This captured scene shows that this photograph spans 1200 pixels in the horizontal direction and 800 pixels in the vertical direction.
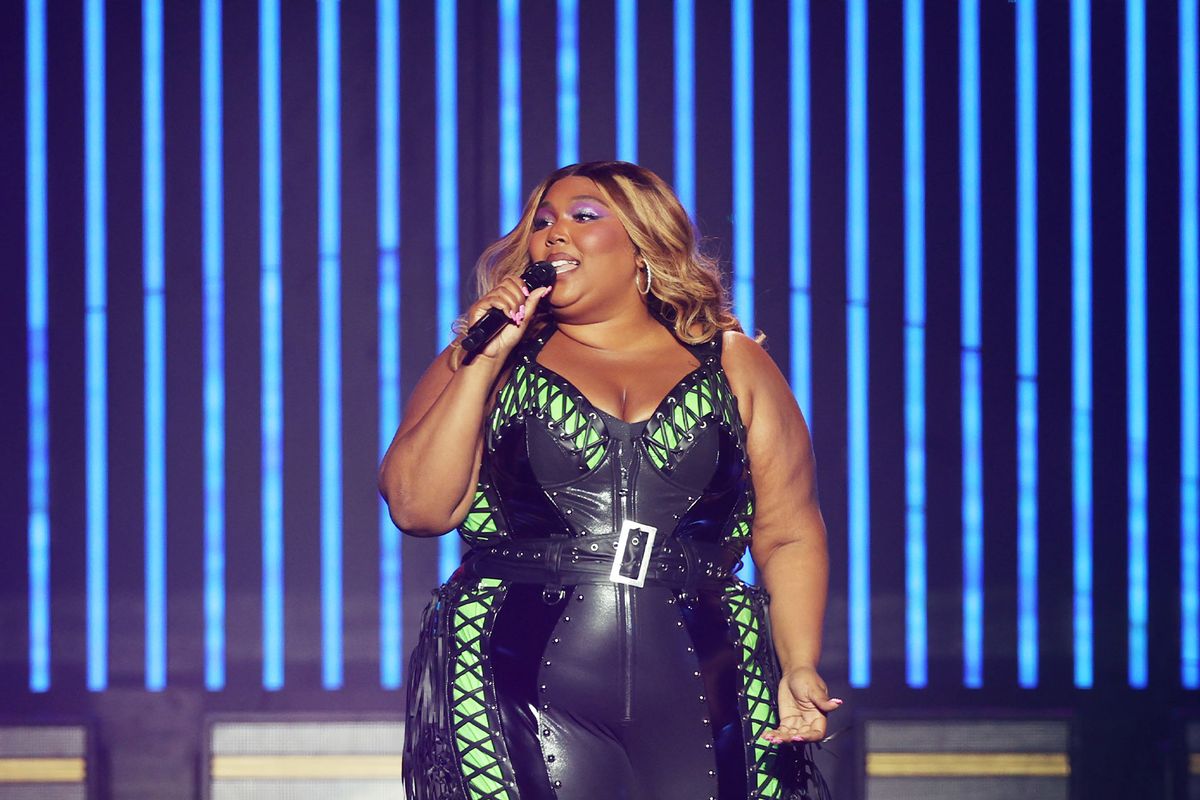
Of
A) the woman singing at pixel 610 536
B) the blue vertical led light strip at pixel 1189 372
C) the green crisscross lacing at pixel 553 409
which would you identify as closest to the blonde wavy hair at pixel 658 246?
the woman singing at pixel 610 536

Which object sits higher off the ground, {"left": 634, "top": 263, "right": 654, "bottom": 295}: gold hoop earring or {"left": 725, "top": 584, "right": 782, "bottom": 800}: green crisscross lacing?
{"left": 634, "top": 263, "right": 654, "bottom": 295}: gold hoop earring

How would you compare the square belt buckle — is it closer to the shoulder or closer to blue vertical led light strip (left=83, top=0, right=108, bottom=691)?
the shoulder

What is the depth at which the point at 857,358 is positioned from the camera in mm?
3354

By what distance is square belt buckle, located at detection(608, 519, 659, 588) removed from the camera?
1680 millimetres

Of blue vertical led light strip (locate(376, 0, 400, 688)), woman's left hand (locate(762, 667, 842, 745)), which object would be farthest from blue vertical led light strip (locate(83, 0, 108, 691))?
woman's left hand (locate(762, 667, 842, 745))

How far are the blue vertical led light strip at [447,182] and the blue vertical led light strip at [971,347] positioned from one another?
1196 millimetres

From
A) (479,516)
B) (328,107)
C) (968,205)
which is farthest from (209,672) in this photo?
(968,205)

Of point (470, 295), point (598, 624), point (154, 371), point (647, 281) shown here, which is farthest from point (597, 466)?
point (154, 371)

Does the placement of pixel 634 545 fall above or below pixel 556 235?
below

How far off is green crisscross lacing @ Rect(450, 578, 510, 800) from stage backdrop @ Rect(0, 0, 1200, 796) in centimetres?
162

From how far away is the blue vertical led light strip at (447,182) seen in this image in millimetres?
3324

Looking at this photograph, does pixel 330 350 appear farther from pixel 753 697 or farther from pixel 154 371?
pixel 753 697

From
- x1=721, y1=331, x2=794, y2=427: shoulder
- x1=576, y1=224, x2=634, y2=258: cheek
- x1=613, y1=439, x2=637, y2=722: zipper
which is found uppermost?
x1=576, y1=224, x2=634, y2=258: cheek

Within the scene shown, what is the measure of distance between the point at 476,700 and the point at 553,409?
358 mm
